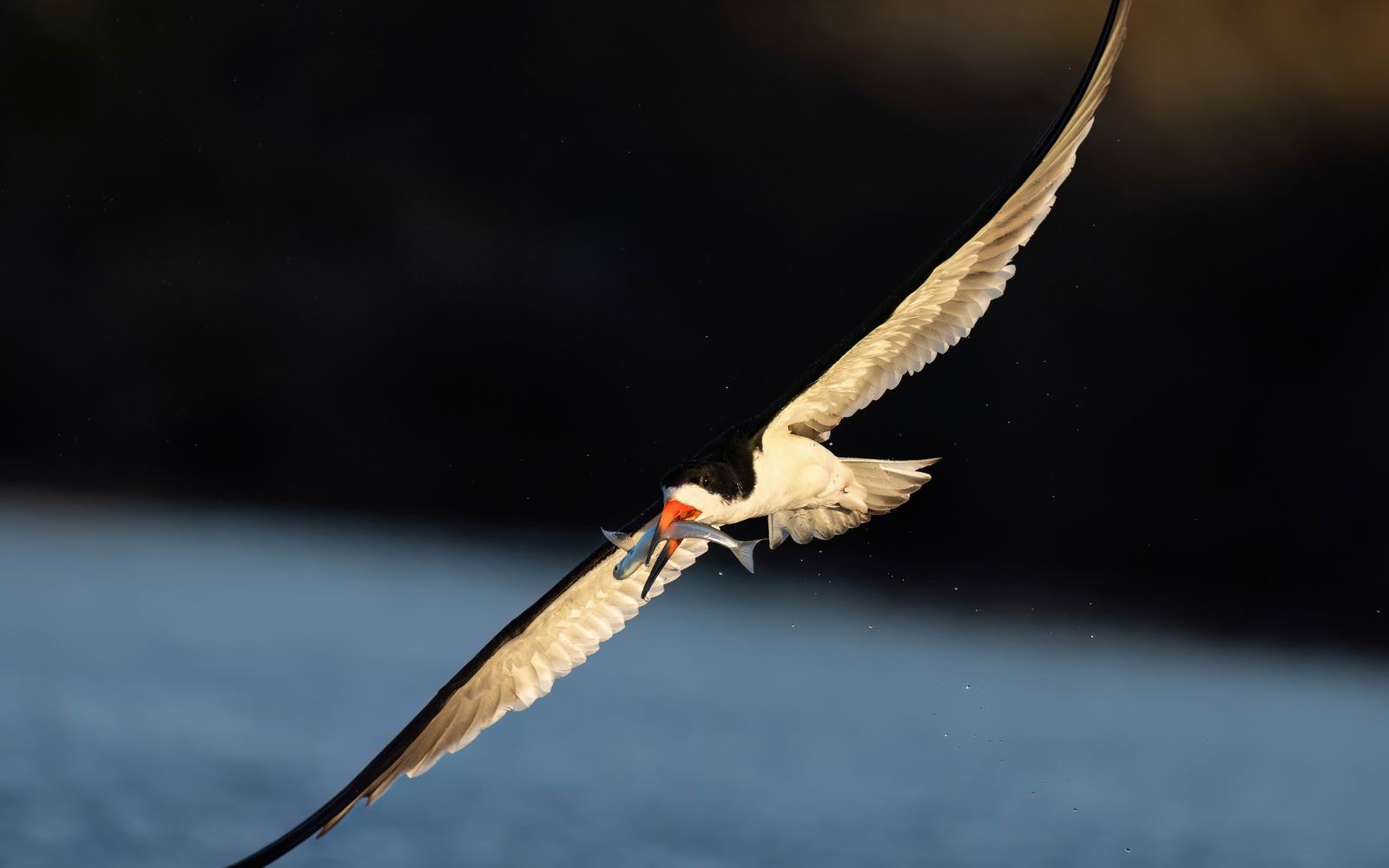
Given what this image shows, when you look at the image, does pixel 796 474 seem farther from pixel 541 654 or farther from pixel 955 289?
pixel 541 654

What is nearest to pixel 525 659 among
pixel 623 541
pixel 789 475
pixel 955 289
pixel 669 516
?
pixel 623 541

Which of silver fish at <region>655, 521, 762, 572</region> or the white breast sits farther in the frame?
the white breast

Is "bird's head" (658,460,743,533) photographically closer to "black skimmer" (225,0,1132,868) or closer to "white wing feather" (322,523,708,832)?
"black skimmer" (225,0,1132,868)

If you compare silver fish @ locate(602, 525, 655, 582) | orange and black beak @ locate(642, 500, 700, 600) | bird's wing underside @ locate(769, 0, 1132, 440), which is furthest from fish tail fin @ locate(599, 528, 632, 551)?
bird's wing underside @ locate(769, 0, 1132, 440)

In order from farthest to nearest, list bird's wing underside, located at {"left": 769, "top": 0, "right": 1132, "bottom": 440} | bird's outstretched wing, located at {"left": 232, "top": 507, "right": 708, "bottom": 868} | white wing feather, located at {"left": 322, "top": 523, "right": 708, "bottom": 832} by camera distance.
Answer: white wing feather, located at {"left": 322, "top": 523, "right": 708, "bottom": 832} → bird's outstretched wing, located at {"left": 232, "top": 507, "right": 708, "bottom": 868} → bird's wing underside, located at {"left": 769, "top": 0, "right": 1132, "bottom": 440}

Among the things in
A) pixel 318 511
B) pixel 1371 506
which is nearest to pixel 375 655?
pixel 318 511

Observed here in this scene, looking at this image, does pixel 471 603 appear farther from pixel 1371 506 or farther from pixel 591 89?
pixel 1371 506

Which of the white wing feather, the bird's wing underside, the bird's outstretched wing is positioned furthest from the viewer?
the white wing feather

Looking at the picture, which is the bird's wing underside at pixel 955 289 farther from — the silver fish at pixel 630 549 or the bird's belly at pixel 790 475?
the silver fish at pixel 630 549
